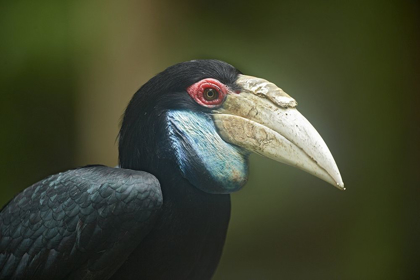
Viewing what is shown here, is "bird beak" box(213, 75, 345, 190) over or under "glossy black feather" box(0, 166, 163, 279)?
over

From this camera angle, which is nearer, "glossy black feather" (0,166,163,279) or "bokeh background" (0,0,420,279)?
"glossy black feather" (0,166,163,279)

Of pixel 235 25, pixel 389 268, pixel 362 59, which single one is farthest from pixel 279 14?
pixel 389 268

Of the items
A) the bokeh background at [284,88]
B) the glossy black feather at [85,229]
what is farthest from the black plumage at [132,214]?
the bokeh background at [284,88]

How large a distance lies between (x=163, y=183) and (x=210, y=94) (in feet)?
0.65

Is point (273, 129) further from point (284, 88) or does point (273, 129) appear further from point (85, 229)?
point (284, 88)

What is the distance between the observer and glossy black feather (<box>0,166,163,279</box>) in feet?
3.39

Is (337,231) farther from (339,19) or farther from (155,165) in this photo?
(155,165)

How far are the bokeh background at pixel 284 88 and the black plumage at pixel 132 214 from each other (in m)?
0.34

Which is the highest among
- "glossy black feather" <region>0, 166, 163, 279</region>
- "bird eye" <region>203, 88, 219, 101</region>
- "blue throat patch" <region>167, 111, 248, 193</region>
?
"bird eye" <region>203, 88, 219, 101</region>

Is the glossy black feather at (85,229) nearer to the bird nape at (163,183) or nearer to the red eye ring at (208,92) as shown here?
the bird nape at (163,183)

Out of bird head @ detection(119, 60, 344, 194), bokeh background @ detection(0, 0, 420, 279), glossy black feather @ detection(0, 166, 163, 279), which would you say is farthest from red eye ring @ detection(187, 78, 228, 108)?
bokeh background @ detection(0, 0, 420, 279)

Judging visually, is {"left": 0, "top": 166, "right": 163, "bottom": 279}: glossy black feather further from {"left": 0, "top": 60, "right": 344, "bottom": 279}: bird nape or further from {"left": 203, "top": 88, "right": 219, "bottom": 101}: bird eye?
{"left": 203, "top": 88, "right": 219, "bottom": 101}: bird eye

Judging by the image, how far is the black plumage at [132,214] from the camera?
40.8 inches

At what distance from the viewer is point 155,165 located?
1.10 metres
